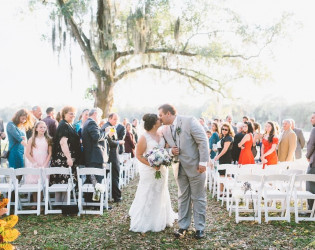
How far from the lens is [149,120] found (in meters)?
5.22

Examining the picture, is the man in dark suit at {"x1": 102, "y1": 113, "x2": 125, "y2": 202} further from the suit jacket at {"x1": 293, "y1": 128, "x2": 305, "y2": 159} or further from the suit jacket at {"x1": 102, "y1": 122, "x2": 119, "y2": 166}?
the suit jacket at {"x1": 293, "y1": 128, "x2": 305, "y2": 159}

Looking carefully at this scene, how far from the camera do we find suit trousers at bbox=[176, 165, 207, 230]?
4.83 m

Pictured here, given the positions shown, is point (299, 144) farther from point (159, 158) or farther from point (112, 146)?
point (159, 158)

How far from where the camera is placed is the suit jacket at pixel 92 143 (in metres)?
6.43

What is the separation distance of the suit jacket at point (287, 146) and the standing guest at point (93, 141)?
4.07 m

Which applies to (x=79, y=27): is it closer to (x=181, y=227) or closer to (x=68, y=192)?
(x=68, y=192)

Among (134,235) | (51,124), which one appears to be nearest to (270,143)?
(134,235)

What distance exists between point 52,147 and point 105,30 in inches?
297

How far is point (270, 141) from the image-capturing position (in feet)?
25.9

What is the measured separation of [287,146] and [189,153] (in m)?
3.92

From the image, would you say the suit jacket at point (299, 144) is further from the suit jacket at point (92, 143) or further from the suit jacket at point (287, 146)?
the suit jacket at point (92, 143)

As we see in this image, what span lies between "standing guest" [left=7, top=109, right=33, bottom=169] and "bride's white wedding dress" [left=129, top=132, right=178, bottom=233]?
294cm

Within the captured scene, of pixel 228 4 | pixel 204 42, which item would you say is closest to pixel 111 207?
pixel 204 42

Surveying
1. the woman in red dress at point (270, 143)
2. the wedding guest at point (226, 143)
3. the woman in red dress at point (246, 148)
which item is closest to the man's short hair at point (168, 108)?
the wedding guest at point (226, 143)
